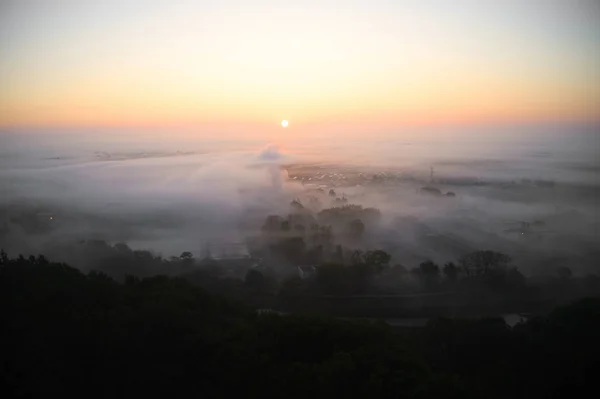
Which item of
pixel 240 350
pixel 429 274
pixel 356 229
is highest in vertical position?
pixel 356 229

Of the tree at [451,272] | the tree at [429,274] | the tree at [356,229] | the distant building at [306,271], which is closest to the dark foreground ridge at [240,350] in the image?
the tree at [429,274]

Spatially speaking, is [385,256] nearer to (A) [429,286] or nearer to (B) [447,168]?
(A) [429,286]

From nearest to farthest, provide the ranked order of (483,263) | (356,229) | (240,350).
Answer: (240,350) < (483,263) < (356,229)

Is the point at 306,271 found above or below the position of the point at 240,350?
below

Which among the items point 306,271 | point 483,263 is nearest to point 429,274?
point 483,263

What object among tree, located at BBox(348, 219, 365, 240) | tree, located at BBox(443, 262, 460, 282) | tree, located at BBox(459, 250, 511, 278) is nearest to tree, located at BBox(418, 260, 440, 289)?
tree, located at BBox(443, 262, 460, 282)

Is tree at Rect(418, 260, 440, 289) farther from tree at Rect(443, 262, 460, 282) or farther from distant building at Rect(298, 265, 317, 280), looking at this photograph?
distant building at Rect(298, 265, 317, 280)

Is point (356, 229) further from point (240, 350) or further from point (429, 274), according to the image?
point (240, 350)

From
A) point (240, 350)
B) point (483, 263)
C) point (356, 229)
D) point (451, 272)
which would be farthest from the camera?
point (356, 229)

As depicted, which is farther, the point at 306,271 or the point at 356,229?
the point at 356,229
